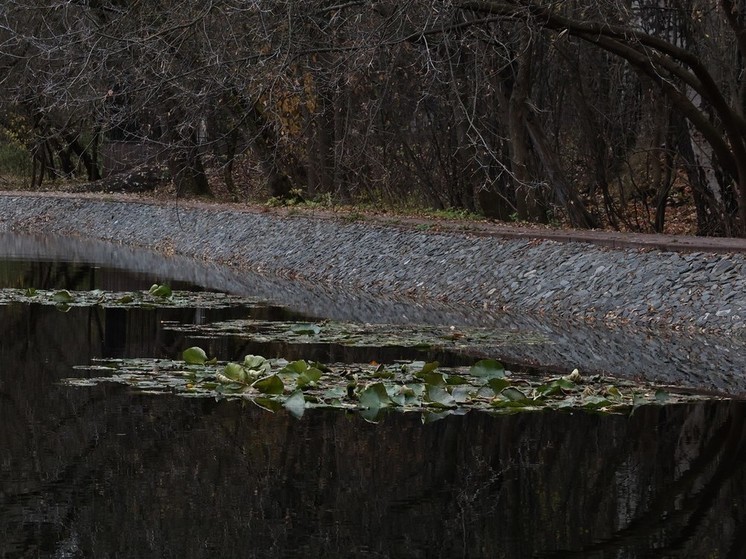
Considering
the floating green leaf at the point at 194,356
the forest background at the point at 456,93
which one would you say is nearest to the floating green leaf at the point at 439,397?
the floating green leaf at the point at 194,356

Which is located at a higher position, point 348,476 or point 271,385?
point 271,385

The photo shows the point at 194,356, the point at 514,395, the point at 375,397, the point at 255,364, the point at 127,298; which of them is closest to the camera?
the point at 375,397

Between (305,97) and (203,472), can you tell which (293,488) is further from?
(305,97)

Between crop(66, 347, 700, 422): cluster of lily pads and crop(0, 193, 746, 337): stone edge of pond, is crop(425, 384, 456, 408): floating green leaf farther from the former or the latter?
crop(0, 193, 746, 337): stone edge of pond

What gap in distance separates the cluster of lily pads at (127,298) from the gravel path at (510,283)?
3.11 feet

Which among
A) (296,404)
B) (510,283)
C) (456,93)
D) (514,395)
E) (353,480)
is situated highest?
(456,93)

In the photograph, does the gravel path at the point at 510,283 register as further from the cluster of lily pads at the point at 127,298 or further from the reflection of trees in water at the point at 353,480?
the reflection of trees in water at the point at 353,480

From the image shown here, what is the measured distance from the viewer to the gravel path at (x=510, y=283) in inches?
609

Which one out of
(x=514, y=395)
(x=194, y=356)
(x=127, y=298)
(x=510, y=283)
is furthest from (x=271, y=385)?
(x=510, y=283)

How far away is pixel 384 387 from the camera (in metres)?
11.4

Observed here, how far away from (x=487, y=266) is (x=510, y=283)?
953 mm

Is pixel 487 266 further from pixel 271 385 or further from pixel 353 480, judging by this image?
pixel 353 480

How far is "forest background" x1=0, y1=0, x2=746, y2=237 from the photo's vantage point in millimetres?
19547

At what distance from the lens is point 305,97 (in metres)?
28.2
